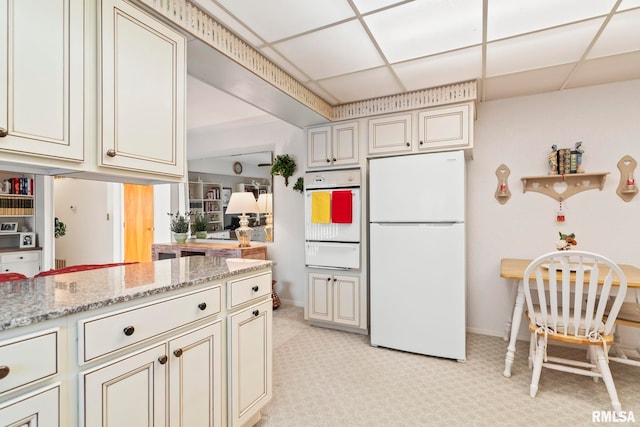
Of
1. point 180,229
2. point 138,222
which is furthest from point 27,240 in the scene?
point 180,229

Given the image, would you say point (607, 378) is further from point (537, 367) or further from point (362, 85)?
point (362, 85)

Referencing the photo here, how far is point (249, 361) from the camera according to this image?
5.43 ft

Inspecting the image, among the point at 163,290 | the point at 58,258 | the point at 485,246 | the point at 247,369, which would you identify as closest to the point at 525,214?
the point at 485,246

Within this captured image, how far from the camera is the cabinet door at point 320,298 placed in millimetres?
3172

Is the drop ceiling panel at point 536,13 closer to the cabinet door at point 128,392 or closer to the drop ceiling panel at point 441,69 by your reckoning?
the drop ceiling panel at point 441,69

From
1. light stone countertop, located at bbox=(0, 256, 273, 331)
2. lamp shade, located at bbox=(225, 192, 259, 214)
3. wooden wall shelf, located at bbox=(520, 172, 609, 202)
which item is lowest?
light stone countertop, located at bbox=(0, 256, 273, 331)

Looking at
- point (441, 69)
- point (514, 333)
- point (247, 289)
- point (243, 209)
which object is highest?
point (441, 69)

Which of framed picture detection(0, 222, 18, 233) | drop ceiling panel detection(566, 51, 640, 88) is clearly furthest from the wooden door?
drop ceiling panel detection(566, 51, 640, 88)

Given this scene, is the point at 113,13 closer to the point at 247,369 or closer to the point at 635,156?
the point at 247,369

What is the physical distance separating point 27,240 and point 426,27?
5185 millimetres

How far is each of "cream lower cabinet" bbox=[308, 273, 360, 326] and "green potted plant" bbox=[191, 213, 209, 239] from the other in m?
2.18

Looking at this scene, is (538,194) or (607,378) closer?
(607,378)

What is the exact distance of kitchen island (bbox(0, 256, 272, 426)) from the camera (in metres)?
0.88

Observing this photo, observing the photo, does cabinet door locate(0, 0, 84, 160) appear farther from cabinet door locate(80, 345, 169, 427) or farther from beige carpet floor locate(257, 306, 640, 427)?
beige carpet floor locate(257, 306, 640, 427)
